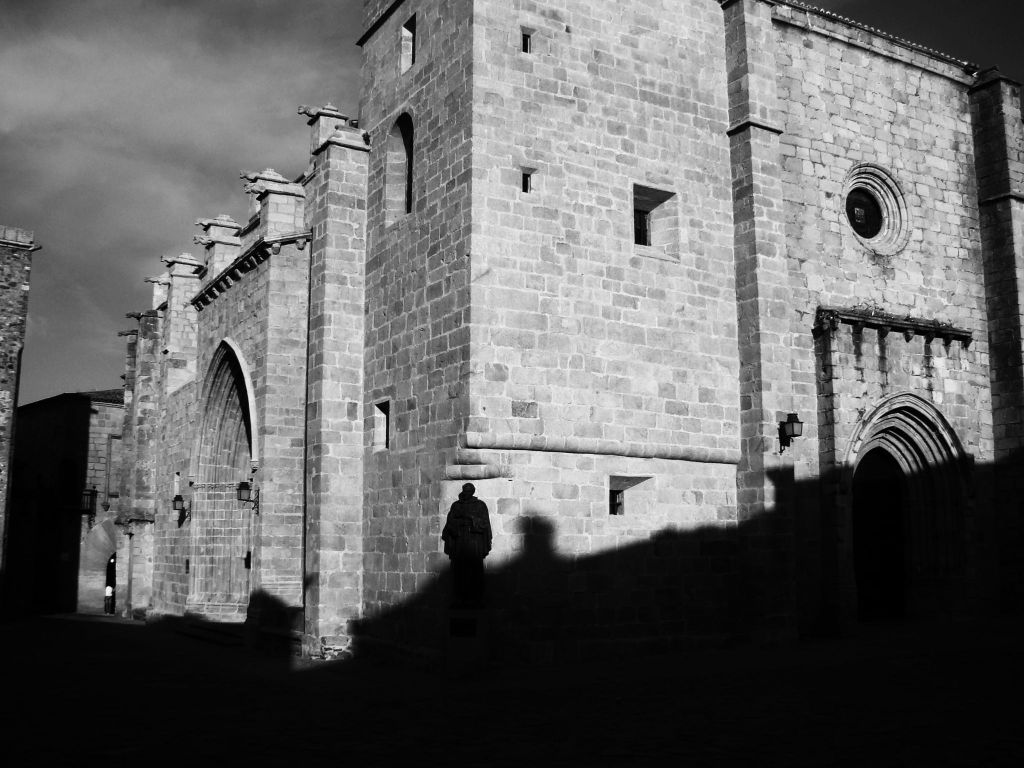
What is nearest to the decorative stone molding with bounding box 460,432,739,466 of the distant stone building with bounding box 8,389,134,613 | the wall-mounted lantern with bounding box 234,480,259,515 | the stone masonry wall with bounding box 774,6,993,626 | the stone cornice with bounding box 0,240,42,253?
the stone masonry wall with bounding box 774,6,993,626

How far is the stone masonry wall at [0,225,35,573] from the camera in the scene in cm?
2077

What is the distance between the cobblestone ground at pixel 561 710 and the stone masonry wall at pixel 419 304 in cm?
169

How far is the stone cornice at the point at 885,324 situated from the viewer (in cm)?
1393

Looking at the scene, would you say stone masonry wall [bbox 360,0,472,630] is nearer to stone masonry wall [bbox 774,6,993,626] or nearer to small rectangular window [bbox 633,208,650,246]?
small rectangular window [bbox 633,208,650,246]

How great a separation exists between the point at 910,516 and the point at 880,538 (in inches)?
24.5

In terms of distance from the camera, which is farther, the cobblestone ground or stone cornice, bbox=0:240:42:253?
stone cornice, bbox=0:240:42:253

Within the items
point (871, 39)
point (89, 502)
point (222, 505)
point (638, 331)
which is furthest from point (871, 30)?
point (89, 502)

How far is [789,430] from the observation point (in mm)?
12945

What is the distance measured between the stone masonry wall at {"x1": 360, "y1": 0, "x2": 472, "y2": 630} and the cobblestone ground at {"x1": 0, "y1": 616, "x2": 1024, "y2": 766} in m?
1.69

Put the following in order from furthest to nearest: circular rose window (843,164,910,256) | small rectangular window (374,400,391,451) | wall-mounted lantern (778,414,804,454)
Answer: circular rose window (843,164,910,256)
small rectangular window (374,400,391,451)
wall-mounted lantern (778,414,804,454)

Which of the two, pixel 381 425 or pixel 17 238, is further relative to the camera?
pixel 17 238

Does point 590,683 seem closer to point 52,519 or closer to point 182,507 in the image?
point 182,507

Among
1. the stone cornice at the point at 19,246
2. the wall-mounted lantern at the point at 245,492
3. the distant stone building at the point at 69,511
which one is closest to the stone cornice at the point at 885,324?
the wall-mounted lantern at the point at 245,492

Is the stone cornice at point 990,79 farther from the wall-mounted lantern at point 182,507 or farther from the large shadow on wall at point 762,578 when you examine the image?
the wall-mounted lantern at point 182,507
